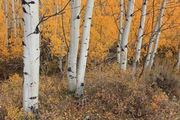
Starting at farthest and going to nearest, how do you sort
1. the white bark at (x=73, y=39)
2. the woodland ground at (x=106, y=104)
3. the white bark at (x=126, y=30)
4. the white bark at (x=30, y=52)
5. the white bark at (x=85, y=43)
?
the white bark at (x=126, y=30) → the white bark at (x=73, y=39) → the white bark at (x=85, y=43) → the woodland ground at (x=106, y=104) → the white bark at (x=30, y=52)

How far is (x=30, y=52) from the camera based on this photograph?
2365mm

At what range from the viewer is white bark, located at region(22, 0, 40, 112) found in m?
2.26

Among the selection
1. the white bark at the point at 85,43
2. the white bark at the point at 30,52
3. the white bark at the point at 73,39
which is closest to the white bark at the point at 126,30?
the white bark at the point at 85,43

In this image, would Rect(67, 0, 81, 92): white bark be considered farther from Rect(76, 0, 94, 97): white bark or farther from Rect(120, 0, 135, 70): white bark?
Rect(120, 0, 135, 70): white bark

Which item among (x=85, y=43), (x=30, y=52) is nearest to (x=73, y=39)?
(x=85, y=43)

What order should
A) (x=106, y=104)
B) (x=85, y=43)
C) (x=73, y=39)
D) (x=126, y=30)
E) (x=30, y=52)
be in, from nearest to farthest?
(x=30, y=52)
(x=106, y=104)
(x=85, y=43)
(x=73, y=39)
(x=126, y=30)

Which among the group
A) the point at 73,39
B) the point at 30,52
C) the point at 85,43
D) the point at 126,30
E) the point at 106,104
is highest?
the point at 126,30

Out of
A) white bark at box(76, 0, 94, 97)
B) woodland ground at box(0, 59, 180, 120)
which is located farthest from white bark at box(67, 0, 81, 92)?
woodland ground at box(0, 59, 180, 120)

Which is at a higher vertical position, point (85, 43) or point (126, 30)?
point (126, 30)

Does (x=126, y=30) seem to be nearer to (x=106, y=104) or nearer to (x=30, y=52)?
(x=106, y=104)

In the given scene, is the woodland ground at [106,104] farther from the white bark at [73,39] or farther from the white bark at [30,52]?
the white bark at [73,39]

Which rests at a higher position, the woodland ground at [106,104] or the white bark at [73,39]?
the white bark at [73,39]

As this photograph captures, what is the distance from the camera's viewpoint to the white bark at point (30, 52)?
89.0 inches

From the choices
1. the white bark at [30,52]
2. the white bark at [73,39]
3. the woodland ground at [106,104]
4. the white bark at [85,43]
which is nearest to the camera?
the white bark at [30,52]
